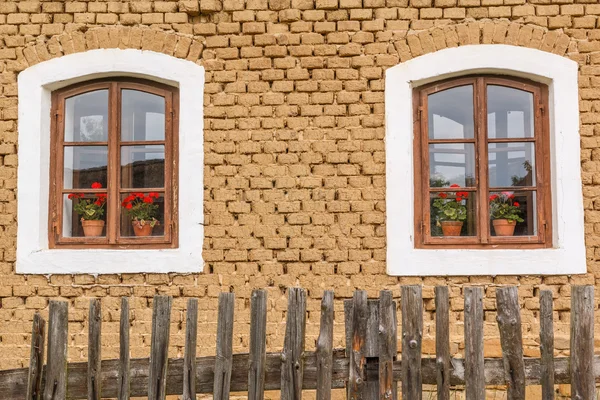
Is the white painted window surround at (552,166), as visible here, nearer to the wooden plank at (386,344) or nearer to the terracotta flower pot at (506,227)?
the terracotta flower pot at (506,227)

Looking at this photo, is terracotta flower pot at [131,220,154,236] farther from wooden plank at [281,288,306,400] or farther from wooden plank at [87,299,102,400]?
wooden plank at [281,288,306,400]

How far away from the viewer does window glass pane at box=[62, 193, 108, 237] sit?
4.89 metres

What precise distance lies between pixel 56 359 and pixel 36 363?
10 centimetres

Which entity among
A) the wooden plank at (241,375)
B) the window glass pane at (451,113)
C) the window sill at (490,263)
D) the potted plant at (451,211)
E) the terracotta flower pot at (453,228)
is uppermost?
the window glass pane at (451,113)

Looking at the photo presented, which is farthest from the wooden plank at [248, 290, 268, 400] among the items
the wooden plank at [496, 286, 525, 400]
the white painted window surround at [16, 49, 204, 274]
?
the white painted window surround at [16, 49, 204, 274]

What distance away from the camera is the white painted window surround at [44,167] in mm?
4711

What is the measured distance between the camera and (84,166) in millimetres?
4961

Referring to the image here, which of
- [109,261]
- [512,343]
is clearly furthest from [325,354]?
[109,261]

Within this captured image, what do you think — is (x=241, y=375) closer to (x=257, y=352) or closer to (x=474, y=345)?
(x=257, y=352)

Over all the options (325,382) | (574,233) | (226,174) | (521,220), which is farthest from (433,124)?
(325,382)

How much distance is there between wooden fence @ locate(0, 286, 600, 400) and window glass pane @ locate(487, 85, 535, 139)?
2.16m

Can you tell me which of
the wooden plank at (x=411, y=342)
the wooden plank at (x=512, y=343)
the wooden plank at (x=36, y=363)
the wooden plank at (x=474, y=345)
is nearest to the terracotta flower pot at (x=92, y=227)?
the wooden plank at (x=36, y=363)

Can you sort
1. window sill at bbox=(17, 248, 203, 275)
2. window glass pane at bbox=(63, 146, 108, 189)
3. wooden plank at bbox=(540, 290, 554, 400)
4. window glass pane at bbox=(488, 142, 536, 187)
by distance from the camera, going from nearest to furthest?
wooden plank at bbox=(540, 290, 554, 400)
window sill at bbox=(17, 248, 203, 275)
window glass pane at bbox=(488, 142, 536, 187)
window glass pane at bbox=(63, 146, 108, 189)

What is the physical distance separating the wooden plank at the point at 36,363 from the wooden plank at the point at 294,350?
46.2 inches
